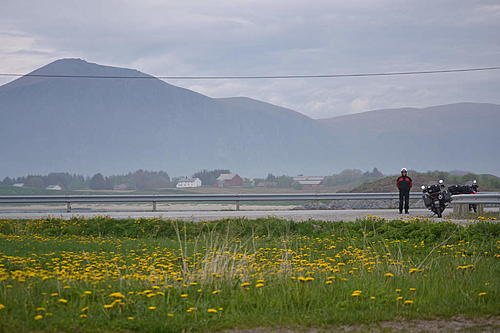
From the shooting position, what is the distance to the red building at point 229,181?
128m

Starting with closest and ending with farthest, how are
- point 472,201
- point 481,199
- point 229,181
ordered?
point 481,199 < point 472,201 < point 229,181

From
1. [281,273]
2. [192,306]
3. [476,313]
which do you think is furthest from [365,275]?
[192,306]

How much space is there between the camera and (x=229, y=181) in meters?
136

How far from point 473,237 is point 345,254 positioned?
398 centimetres

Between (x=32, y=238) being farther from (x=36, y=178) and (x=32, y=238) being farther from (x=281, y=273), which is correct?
(x=36, y=178)

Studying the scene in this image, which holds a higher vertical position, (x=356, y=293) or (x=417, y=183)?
(x=417, y=183)

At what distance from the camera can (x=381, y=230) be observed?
56.8ft

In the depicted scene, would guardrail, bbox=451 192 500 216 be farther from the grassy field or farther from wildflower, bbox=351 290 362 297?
wildflower, bbox=351 290 362 297

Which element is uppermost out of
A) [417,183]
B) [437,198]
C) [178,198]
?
[417,183]

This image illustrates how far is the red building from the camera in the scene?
5031 inches

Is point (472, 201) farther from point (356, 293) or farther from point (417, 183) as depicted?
point (417, 183)

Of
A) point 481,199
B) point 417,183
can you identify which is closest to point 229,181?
point 417,183

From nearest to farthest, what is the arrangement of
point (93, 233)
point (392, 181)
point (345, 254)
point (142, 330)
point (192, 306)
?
1. point (142, 330)
2. point (192, 306)
3. point (345, 254)
4. point (93, 233)
5. point (392, 181)

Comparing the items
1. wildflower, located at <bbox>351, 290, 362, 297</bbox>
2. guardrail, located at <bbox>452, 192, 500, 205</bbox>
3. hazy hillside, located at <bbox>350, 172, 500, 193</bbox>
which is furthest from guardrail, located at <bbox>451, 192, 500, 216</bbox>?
hazy hillside, located at <bbox>350, 172, 500, 193</bbox>
